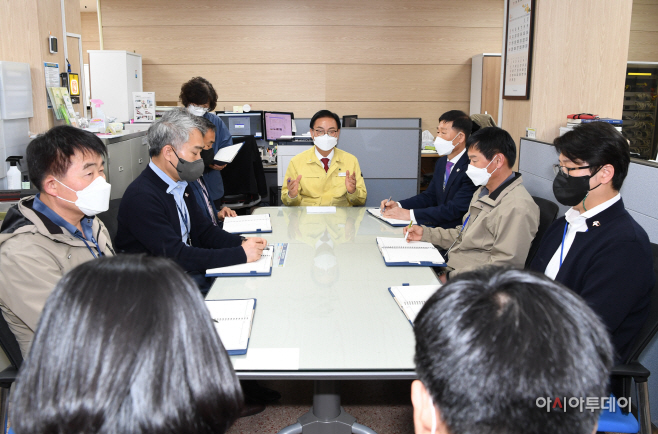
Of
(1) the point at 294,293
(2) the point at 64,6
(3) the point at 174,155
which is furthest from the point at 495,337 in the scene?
(2) the point at 64,6

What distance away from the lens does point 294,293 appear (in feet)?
6.18

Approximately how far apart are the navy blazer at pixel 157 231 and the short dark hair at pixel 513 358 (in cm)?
157

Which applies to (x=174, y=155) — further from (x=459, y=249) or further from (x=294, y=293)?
(x=459, y=249)

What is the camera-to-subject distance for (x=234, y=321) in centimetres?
160

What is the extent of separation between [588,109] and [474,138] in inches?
50.3

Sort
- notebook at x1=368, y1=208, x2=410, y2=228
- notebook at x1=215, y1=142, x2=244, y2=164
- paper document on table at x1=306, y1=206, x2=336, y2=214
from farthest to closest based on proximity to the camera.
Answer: notebook at x1=215, y1=142, x2=244, y2=164
paper document on table at x1=306, y1=206, x2=336, y2=214
notebook at x1=368, y1=208, x2=410, y2=228

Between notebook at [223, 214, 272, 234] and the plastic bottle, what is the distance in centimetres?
134

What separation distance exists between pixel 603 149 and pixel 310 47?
222 inches

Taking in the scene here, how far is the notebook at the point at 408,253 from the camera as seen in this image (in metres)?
2.20

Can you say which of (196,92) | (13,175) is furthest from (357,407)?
(196,92)

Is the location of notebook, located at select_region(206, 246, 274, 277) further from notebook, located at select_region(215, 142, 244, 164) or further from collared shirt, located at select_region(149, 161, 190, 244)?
notebook, located at select_region(215, 142, 244, 164)

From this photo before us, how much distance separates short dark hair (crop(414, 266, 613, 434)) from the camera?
62 centimetres

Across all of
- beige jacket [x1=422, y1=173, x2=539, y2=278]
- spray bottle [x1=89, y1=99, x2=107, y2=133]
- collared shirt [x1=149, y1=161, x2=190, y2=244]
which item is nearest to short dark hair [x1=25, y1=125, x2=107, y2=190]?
collared shirt [x1=149, y1=161, x2=190, y2=244]

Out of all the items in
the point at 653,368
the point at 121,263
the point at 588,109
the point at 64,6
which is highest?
the point at 64,6
